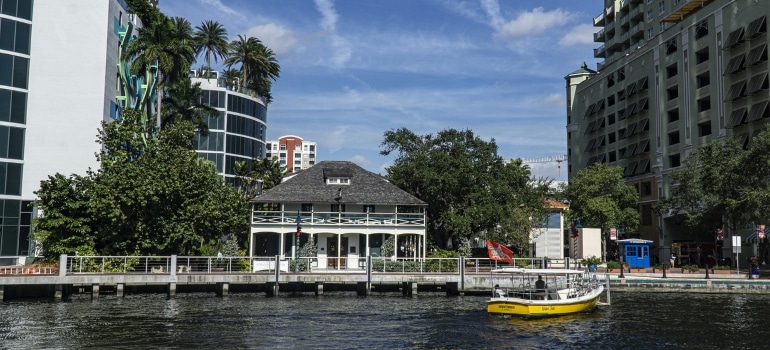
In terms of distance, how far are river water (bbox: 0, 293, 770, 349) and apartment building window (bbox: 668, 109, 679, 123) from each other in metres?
43.8

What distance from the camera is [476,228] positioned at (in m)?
56.8

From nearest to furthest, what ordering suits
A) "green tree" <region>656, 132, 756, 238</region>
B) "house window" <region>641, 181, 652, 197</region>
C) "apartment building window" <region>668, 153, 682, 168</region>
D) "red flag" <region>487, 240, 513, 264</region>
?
1. "red flag" <region>487, 240, 513, 264</region>
2. "green tree" <region>656, 132, 756, 238</region>
3. "apartment building window" <region>668, 153, 682, 168</region>
4. "house window" <region>641, 181, 652, 197</region>

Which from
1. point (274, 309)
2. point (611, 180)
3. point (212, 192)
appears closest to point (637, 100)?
point (611, 180)

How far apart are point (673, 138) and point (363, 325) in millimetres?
62338

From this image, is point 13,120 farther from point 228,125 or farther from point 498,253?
point 228,125

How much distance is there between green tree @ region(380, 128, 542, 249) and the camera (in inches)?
2206

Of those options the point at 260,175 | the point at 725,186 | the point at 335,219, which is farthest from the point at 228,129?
the point at 725,186

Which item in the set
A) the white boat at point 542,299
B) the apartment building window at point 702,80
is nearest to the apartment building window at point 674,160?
the apartment building window at point 702,80

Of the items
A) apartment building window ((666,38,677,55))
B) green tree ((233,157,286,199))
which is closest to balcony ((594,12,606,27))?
apartment building window ((666,38,677,55))

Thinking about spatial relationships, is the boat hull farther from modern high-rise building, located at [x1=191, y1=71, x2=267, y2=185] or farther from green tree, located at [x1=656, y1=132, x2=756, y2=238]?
modern high-rise building, located at [x1=191, y1=71, x2=267, y2=185]

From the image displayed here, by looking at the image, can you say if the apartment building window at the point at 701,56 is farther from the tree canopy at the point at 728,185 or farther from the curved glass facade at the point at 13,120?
the curved glass facade at the point at 13,120

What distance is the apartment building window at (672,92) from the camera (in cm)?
7974

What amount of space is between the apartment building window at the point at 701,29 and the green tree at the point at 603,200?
17.4m

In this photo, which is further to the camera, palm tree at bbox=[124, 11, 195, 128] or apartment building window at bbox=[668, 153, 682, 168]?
apartment building window at bbox=[668, 153, 682, 168]
